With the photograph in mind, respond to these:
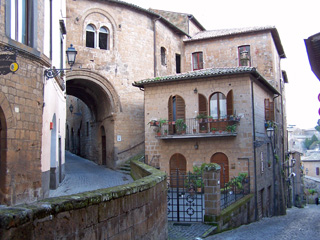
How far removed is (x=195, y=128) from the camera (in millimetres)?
17891

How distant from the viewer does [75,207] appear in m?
3.97

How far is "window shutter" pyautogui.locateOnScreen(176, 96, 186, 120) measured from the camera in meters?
18.5

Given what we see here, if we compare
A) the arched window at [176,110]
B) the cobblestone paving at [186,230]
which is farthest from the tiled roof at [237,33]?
the cobblestone paving at [186,230]

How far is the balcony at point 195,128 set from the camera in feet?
55.8

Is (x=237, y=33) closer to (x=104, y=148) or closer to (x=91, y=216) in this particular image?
(x=104, y=148)

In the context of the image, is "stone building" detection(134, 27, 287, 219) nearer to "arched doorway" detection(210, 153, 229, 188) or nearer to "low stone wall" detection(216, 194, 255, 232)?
"arched doorway" detection(210, 153, 229, 188)

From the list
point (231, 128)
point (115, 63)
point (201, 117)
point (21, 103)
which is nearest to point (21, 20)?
point (21, 103)

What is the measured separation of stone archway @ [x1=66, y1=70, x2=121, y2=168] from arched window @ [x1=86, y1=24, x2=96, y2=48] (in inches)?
70.4

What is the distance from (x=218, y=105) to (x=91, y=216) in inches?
556

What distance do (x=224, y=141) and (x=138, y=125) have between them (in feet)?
21.7

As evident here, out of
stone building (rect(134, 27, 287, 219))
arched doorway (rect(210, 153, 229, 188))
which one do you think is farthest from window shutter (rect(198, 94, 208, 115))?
arched doorway (rect(210, 153, 229, 188))

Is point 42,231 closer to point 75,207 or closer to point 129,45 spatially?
point 75,207

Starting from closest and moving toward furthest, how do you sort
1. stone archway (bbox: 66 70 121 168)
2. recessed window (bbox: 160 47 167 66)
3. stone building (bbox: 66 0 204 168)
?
stone building (bbox: 66 0 204 168), stone archway (bbox: 66 70 121 168), recessed window (bbox: 160 47 167 66)

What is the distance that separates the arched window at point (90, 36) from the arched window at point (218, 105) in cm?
808
